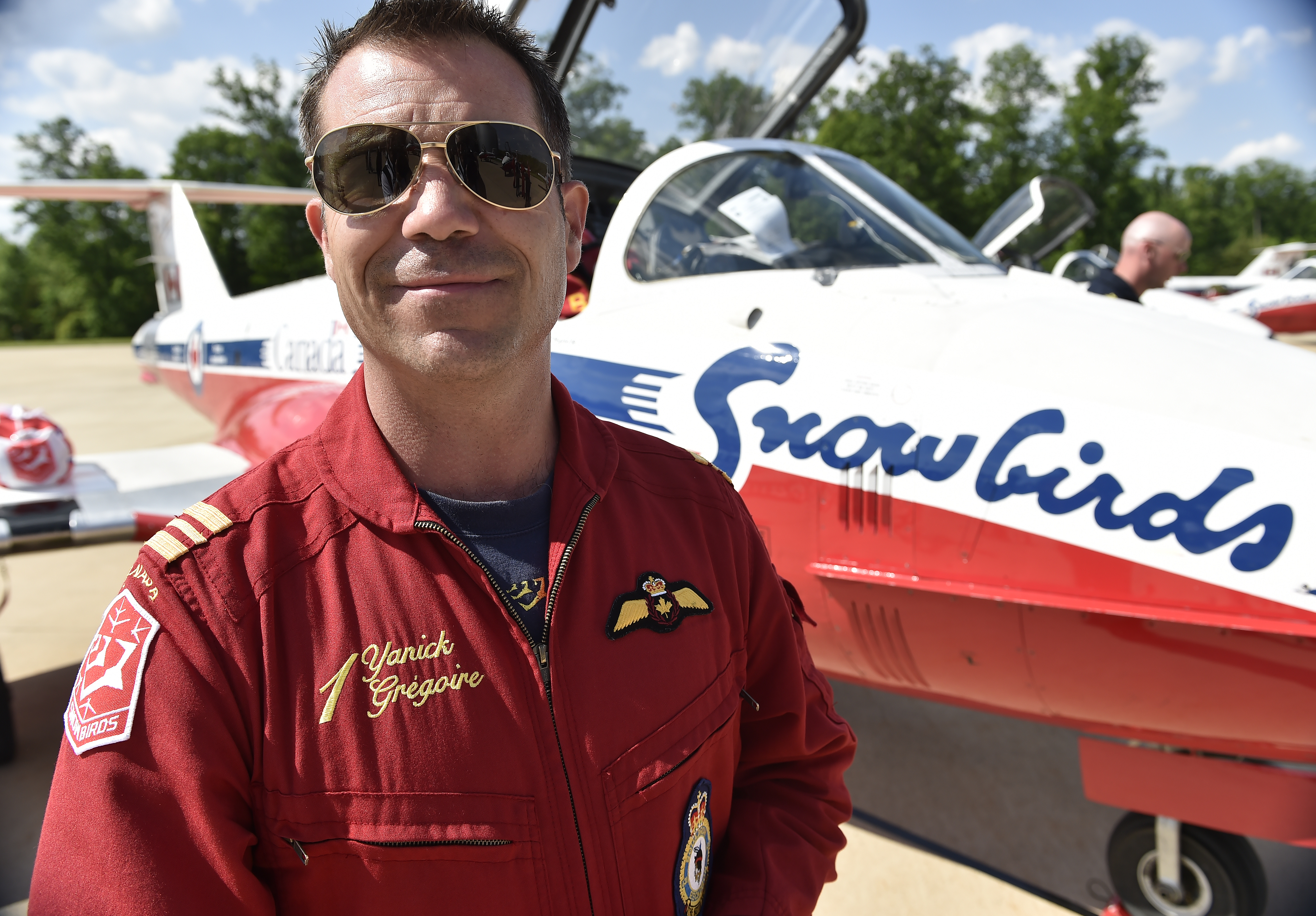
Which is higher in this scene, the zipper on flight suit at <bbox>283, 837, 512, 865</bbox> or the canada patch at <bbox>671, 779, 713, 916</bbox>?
the zipper on flight suit at <bbox>283, 837, 512, 865</bbox>

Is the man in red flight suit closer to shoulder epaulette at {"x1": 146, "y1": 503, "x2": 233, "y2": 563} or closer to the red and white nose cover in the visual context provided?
shoulder epaulette at {"x1": 146, "y1": 503, "x2": 233, "y2": 563}

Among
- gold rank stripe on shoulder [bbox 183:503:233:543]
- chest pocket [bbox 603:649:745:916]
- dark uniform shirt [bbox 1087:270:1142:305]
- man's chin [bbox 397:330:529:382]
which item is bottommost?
chest pocket [bbox 603:649:745:916]

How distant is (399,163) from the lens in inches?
42.8

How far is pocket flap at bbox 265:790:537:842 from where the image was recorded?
92cm

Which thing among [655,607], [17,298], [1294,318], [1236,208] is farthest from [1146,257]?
[1236,208]

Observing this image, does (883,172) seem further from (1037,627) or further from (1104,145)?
(1037,627)

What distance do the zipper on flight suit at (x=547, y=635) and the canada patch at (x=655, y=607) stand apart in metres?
0.10

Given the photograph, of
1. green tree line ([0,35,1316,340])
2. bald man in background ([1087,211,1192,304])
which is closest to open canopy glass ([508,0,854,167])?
bald man in background ([1087,211,1192,304])

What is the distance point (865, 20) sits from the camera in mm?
4594

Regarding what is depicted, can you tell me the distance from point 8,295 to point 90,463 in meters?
54.6

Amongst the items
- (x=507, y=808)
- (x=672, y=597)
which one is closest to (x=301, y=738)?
(x=507, y=808)

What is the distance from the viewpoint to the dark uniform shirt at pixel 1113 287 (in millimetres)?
4953

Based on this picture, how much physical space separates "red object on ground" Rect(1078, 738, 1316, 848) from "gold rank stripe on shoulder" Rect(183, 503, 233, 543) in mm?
2626

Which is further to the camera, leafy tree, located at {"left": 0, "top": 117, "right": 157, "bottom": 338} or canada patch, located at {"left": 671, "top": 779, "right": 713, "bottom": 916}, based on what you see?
leafy tree, located at {"left": 0, "top": 117, "right": 157, "bottom": 338}
